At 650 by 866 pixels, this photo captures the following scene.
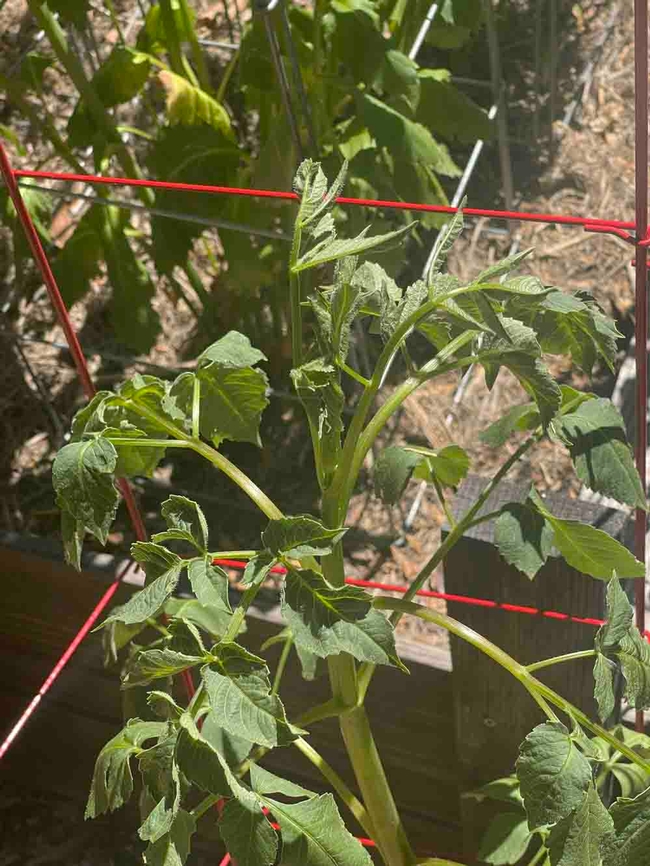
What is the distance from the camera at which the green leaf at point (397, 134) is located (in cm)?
156

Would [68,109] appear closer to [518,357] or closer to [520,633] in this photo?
[520,633]

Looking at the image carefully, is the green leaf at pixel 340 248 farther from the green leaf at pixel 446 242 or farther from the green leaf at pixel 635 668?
the green leaf at pixel 635 668

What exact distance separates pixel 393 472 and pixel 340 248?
0.29 metres

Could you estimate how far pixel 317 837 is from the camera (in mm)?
789

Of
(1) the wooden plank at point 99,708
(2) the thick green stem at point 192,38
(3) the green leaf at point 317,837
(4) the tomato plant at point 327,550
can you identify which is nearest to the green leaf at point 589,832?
(4) the tomato plant at point 327,550

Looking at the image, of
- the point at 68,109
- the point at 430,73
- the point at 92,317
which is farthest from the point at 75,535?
the point at 68,109

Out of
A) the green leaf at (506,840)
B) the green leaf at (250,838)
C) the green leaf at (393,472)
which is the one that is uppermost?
the green leaf at (393,472)

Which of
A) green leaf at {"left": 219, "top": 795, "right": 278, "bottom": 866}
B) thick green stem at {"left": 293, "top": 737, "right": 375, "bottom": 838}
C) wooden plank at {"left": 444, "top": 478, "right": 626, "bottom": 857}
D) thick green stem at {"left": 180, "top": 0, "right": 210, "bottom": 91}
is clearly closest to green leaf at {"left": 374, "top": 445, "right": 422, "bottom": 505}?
wooden plank at {"left": 444, "top": 478, "right": 626, "bottom": 857}

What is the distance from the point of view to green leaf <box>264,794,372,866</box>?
78cm

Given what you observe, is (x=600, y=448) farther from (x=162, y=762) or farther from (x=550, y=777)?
(x=162, y=762)

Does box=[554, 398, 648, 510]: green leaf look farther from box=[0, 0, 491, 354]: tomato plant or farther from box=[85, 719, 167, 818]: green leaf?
box=[0, 0, 491, 354]: tomato plant

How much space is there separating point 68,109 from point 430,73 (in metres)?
1.04

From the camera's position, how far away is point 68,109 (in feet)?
8.19

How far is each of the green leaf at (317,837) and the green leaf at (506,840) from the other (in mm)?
301
